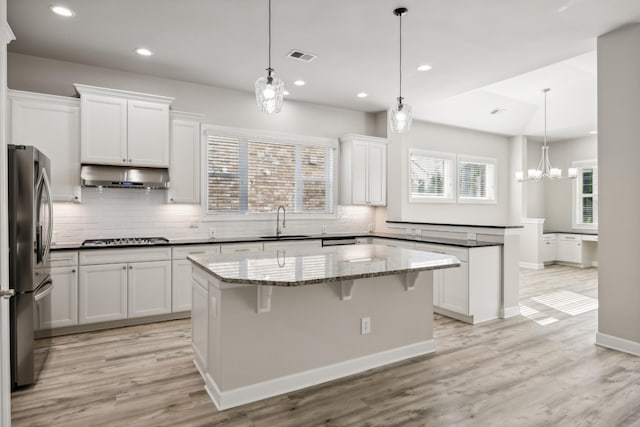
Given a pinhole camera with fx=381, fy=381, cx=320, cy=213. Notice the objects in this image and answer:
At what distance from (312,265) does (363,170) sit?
3731 millimetres

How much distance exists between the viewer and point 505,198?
8633 millimetres

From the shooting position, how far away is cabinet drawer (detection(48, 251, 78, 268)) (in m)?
3.80

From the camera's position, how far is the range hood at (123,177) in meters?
4.18

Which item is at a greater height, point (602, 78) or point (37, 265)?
point (602, 78)

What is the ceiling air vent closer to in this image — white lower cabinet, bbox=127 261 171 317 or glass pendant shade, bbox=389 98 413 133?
glass pendant shade, bbox=389 98 413 133

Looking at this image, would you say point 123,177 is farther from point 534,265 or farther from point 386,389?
point 534,265

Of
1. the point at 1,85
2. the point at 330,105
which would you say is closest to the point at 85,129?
the point at 1,85

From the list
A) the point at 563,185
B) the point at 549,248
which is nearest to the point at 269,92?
the point at 549,248

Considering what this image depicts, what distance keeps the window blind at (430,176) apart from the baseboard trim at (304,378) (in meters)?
4.30

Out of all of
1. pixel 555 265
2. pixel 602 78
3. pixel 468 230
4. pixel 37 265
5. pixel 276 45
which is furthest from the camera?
pixel 555 265

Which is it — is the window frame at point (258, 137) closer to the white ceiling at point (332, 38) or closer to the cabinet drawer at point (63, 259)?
the white ceiling at point (332, 38)

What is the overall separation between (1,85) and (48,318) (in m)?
2.20

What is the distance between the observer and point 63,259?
3855 mm

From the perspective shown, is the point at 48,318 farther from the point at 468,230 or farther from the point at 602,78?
the point at 602,78
